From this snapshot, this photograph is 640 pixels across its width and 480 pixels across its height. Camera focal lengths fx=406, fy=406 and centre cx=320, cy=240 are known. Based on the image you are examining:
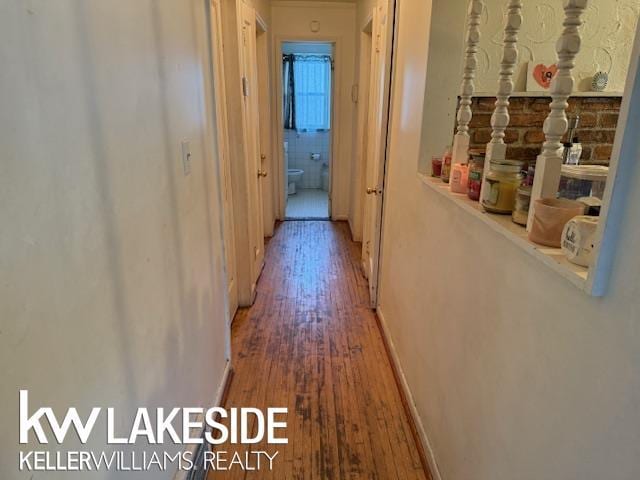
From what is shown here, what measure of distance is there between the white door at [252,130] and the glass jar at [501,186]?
204cm

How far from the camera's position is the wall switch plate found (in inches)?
57.6

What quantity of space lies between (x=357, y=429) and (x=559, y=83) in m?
1.65

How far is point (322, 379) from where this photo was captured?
7.45ft

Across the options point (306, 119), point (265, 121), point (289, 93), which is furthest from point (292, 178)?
point (265, 121)

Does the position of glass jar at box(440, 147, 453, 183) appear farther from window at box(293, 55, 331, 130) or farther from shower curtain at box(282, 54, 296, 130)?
shower curtain at box(282, 54, 296, 130)

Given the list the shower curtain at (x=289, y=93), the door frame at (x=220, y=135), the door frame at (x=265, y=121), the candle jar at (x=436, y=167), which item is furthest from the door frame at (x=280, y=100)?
the candle jar at (x=436, y=167)

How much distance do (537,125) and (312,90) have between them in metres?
5.37

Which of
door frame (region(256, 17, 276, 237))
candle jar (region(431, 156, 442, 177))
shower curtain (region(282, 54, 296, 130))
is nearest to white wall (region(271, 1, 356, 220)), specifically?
door frame (region(256, 17, 276, 237))

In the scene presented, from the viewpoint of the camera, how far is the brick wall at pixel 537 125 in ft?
6.22

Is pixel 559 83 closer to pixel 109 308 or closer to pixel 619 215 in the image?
pixel 619 215

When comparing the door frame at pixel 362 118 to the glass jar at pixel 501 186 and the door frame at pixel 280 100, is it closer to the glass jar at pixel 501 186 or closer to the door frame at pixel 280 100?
the door frame at pixel 280 100

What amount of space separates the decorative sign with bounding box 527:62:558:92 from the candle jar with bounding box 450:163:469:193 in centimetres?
95

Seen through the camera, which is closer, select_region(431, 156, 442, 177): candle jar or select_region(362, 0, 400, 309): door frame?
select_region(431, 156, 442, 177): candle jar

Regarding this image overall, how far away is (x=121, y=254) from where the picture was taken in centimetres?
98
